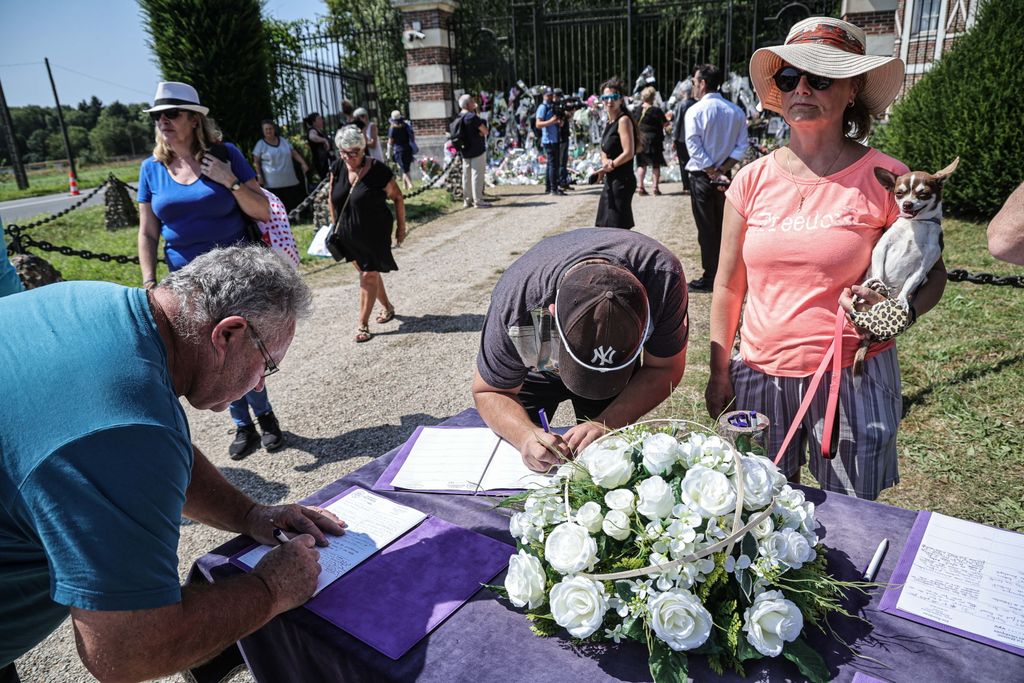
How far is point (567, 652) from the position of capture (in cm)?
128

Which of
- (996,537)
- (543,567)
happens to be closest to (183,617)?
(543,567)

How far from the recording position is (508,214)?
11539 millimetres

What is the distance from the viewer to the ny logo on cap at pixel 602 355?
1.73 metres

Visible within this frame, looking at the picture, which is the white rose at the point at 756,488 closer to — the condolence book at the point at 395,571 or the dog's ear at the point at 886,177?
the condolence book at the point at 395,571

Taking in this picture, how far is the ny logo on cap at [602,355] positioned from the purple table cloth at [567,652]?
2.01 feet

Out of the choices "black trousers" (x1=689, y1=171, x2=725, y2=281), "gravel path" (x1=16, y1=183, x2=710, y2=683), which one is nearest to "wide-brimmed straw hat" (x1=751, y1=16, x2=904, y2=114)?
"gravel path" (x1=16, y1=183, x2=710, y2=683)

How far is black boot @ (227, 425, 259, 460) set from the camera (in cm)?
394

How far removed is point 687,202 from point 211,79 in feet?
28.4

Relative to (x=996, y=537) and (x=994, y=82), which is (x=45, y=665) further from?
(x=994, y=82)

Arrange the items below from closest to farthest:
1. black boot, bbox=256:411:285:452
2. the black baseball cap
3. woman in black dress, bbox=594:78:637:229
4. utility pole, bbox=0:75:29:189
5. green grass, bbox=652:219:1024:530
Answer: the black baseball cap, green grass, bbox=652:219:1024:530, black boot, bbox=256:411:285:452, woman in black dress, bbox=594:78:637:229, utility pole, bbox=0:75:29:189

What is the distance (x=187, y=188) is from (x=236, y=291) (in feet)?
7.82

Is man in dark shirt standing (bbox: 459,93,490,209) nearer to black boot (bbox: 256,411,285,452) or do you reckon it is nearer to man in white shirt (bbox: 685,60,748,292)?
man in white shirt (bbox: 685,60,748,292)

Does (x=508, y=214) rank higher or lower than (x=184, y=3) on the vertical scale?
lower

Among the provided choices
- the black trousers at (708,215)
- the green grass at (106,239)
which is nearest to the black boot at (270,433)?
the black trousers at (708,215)
